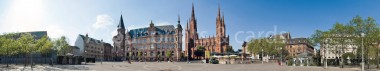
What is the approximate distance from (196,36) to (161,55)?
56.5m

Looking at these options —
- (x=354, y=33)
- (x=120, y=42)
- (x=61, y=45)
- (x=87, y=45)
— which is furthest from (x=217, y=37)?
(x=354, y=33)

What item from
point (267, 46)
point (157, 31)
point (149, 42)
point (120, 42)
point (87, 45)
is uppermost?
point (157, 31)

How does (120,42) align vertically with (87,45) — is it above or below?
above

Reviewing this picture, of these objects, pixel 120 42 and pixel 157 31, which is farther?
pixel 120 42

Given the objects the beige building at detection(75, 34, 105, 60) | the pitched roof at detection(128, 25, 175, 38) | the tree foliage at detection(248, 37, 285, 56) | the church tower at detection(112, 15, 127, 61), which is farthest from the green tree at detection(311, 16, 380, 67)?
the church tower at detection(112, 15, 127, 61)

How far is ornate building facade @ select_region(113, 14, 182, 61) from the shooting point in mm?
136125

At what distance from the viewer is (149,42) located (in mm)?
142125

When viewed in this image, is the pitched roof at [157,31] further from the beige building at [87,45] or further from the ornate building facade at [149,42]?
the beige building at [87,45]

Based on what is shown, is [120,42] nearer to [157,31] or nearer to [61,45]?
[157,31]

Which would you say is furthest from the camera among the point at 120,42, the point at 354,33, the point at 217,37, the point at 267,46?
the point at 217,37

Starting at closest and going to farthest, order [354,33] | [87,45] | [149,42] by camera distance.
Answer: [354,33] → [87,45] → [149,42]

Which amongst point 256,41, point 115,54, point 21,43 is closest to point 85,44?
point 115,54

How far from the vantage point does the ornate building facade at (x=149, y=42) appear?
136125mm

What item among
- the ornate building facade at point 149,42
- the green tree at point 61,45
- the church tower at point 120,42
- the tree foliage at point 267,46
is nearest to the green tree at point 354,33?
the tree foliage at point 267,46
